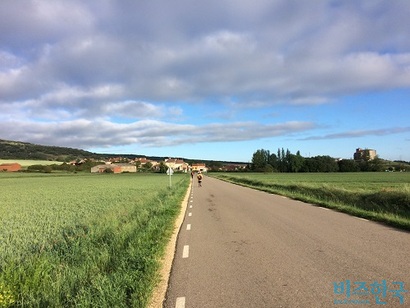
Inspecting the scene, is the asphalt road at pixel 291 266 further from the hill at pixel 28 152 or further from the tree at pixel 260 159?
the hill at pixel 28 152

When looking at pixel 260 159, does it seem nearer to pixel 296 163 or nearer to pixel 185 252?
pixel 296 163

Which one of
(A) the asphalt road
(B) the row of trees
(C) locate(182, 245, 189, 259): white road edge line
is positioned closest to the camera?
(A) the asphalt road

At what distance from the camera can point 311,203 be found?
60.2ft

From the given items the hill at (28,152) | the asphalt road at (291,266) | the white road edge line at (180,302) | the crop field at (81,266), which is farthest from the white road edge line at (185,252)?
the hill at (28,152)

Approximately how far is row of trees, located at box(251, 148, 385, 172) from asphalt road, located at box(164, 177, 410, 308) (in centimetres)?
15093

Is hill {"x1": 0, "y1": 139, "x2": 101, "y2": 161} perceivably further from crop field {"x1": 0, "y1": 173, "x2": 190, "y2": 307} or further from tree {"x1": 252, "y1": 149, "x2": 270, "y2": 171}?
crop field {"x1": 0, "y1": 173, "x2": 190, "y2": 307}

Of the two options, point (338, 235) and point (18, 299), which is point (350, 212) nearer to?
point (338, 235)

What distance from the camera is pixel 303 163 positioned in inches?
6260

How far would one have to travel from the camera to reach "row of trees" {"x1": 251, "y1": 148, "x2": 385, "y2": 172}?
151 m

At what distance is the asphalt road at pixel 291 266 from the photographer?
481 centimetres

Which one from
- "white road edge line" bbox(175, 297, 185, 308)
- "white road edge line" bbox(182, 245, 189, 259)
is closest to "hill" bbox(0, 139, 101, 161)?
"white road edge line" bbox(182, 245, 189, 259)

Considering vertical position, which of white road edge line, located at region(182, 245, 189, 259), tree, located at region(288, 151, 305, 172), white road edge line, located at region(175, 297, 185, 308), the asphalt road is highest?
tree, located at region(288, 151, 305, 172)

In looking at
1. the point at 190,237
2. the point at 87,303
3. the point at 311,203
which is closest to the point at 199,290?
the point at 87,303

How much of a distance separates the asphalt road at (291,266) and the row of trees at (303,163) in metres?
151
